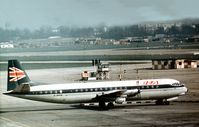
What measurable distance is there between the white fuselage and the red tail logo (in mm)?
2395

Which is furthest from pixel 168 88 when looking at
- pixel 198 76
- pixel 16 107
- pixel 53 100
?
pixel 198 76

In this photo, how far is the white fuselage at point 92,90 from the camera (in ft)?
178

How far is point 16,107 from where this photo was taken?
61.3 meters

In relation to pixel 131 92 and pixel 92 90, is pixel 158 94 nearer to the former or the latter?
pixel 131 92

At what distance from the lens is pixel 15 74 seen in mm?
54938

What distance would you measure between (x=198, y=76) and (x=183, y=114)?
1976 inches

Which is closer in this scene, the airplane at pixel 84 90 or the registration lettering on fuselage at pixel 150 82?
the airplane at pixel 84 90

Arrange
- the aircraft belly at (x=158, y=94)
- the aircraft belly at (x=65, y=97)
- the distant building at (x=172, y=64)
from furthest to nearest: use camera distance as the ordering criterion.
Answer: the distant building at (x=172, y=64) < the aircraft belly at (x=158, y=94) < the aircraft belly at (x=65, y=97)

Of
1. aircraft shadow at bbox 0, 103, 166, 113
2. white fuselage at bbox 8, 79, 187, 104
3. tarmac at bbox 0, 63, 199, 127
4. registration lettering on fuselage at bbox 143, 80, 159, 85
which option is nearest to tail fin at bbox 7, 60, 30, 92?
white fuselage at bbox 8, 79, 187, 104

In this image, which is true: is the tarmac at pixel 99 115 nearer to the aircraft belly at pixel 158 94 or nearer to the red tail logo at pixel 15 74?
the aircraft belly at pixel 158 94

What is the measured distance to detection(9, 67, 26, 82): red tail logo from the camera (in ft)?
179

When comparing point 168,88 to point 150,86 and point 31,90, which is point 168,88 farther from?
point 31,90

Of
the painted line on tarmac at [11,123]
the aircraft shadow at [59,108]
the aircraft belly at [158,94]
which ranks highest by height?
the aircraft belly at [158,94]

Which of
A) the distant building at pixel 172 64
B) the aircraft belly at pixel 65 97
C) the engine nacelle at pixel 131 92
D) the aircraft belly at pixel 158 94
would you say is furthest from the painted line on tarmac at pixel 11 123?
the distant building at pixel 172 64
